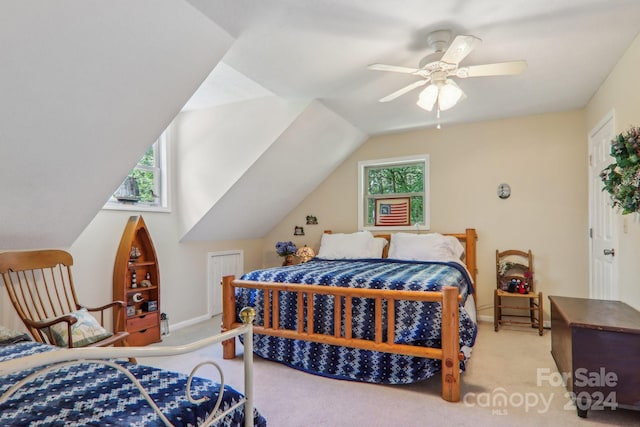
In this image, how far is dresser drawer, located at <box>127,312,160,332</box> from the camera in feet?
10.6

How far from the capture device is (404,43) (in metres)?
2.39

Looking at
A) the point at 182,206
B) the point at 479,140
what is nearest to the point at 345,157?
the point at 479,140

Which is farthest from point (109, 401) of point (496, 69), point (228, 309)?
point (496, 69)

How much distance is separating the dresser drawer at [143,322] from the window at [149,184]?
3.34ft

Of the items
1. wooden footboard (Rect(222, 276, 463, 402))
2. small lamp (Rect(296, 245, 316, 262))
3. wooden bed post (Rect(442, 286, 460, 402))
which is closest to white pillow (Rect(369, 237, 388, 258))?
small lamp (Rect(296, 245, 316, 262))

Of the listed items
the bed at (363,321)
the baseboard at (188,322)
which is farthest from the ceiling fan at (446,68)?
the baseboard at (188,322)

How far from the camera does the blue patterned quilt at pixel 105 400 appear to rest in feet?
3.49

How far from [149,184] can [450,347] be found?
3.24 m

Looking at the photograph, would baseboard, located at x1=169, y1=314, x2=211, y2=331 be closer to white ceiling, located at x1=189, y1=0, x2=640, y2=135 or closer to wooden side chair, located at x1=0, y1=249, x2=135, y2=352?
wooden side chair, located at x1=0, y1=249, x2=135, y2=352

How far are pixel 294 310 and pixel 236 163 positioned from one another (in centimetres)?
172

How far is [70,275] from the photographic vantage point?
2.69 m

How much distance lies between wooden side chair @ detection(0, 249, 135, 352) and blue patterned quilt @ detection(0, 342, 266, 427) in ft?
3.19

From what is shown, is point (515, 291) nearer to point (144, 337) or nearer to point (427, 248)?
point (427, 248)

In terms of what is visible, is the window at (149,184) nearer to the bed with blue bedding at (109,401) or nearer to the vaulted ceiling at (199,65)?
the vaulted ceiling at (199,65)
